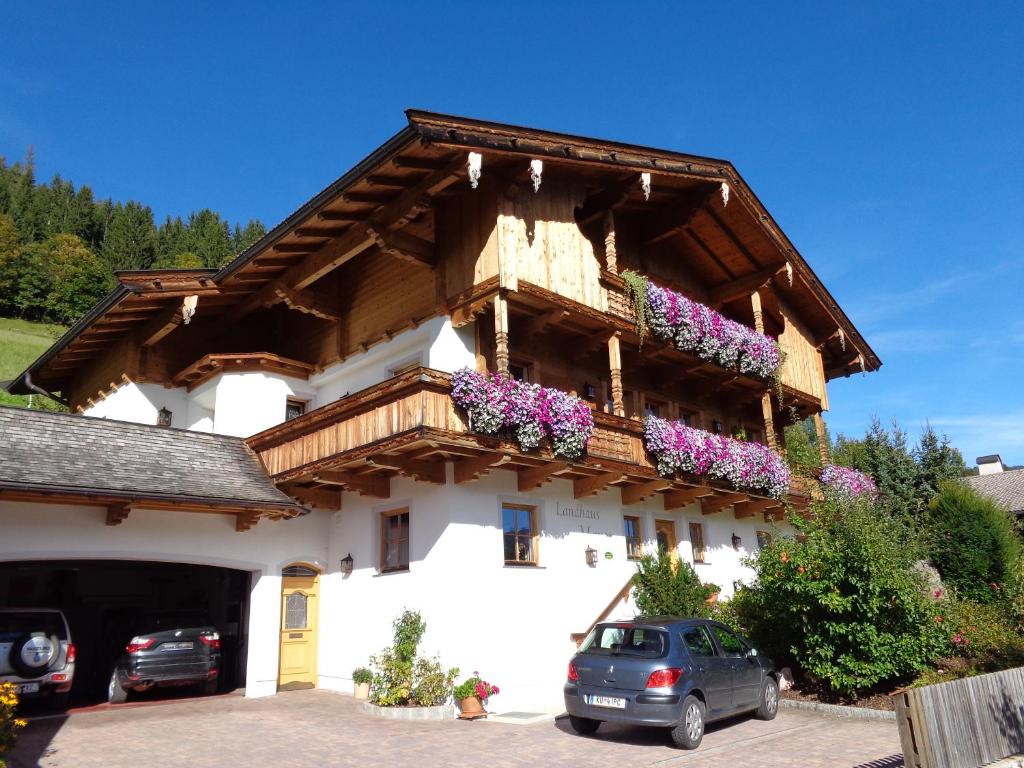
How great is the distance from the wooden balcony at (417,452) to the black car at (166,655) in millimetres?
3020

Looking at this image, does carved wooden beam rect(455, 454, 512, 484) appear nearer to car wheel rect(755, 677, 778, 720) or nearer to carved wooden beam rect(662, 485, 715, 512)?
car wheel rect(755, 677, 778, 720)

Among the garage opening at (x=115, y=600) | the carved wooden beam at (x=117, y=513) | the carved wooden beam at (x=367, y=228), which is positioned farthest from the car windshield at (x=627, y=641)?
the carved wooden beam at (x=367, y=228)

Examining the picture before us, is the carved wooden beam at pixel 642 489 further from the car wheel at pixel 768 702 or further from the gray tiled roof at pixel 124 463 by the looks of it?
the gray tiled roof at pixel 124 463

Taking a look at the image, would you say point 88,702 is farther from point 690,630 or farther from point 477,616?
point 690,630

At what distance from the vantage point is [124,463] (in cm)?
1337

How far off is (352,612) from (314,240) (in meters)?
7.46

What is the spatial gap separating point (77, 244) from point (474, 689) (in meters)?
80.1

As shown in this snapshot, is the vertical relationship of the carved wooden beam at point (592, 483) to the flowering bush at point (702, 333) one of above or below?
below

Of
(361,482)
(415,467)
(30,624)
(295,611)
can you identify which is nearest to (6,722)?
(30,624)

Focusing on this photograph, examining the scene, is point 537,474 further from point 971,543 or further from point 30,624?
point 971,543

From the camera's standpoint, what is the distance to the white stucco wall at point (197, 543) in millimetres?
12164

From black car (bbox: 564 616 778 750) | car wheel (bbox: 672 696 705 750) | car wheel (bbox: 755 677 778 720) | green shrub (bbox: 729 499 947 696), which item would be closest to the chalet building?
black car (bbox: 564 616 778 750)

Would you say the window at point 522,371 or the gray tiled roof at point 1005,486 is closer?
the window at point 522,371

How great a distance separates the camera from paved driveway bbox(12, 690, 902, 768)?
895 centimetres
